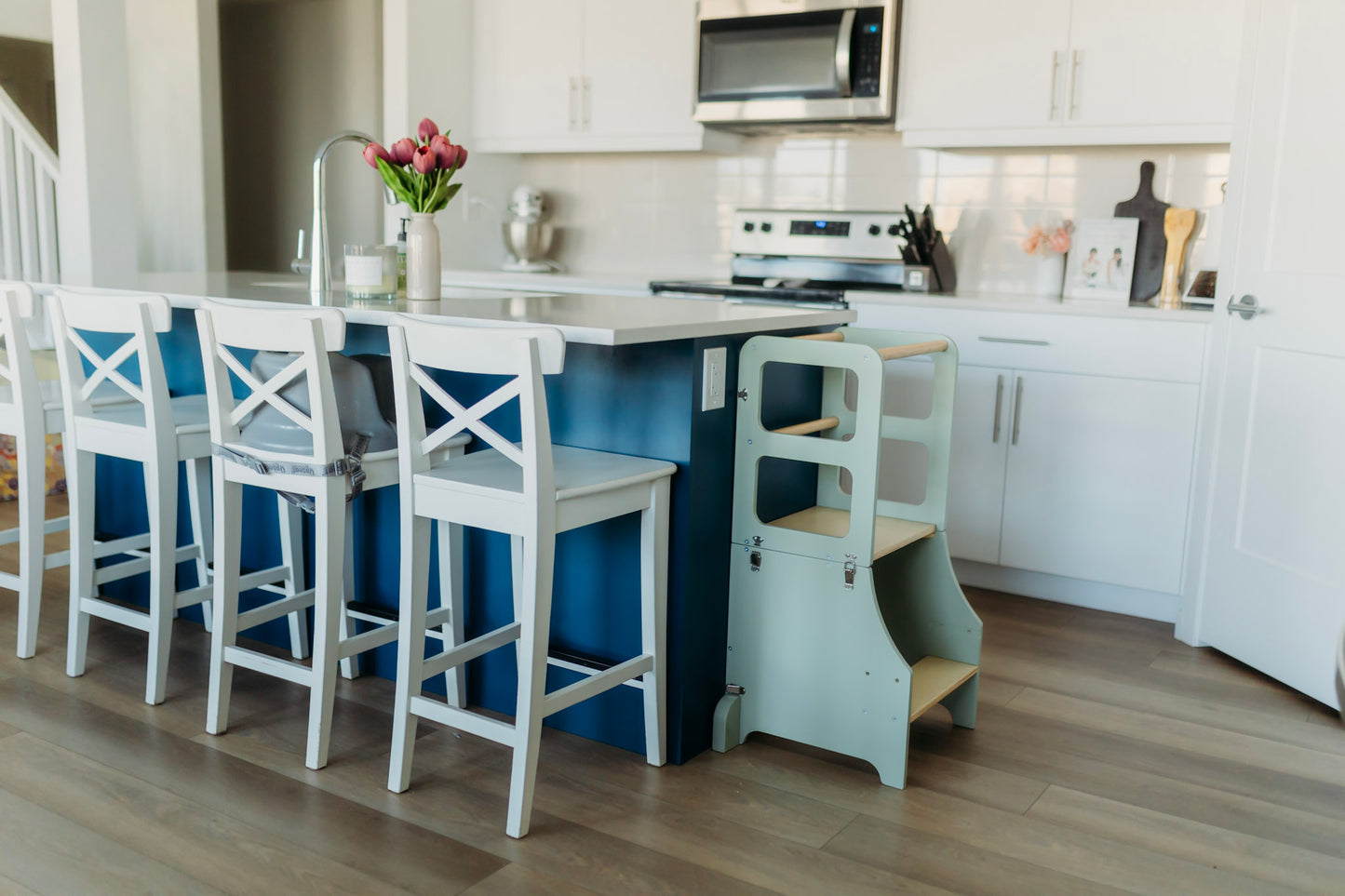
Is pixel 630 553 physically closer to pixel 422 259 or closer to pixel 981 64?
pixel 422 259

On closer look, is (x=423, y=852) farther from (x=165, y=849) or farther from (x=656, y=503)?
(x=656, y=503)

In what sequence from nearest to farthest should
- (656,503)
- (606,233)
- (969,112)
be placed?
1. (656,503)
2. (969,112)
3. (606,233)

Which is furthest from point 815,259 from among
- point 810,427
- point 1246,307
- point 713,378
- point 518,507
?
point 518,507

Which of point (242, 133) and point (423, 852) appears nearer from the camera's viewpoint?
point (423, 852)

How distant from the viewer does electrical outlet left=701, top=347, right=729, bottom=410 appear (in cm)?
224

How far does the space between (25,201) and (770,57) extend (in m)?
3.07

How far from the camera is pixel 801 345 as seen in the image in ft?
7.38

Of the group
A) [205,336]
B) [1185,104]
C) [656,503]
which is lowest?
[656,503]

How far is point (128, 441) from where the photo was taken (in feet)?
8.26

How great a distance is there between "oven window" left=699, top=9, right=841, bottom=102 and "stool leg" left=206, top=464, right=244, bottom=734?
2570 millimetres

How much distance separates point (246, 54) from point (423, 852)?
566 centimetres

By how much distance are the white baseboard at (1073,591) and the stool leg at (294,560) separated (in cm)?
197

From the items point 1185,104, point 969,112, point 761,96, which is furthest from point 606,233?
point 1185,104

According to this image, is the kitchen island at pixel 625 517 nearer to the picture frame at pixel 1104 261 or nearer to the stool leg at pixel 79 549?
the stool leg at pixel 79 549
